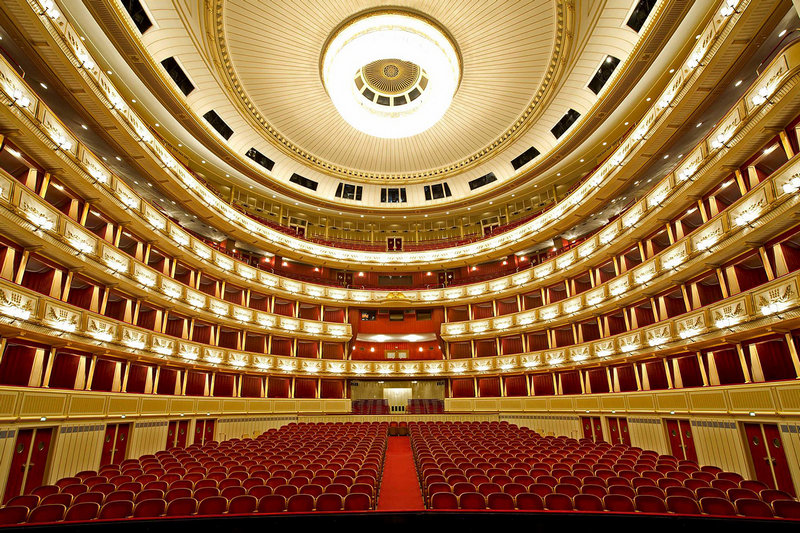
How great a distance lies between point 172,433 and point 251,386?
21.0 ft

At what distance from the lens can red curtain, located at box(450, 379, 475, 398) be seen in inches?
920

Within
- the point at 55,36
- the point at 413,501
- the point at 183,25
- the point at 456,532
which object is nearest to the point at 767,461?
the point at 413,501

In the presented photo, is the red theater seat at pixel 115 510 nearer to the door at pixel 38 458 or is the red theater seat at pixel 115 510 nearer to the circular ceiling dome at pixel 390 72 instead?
the door at pixel 38 458

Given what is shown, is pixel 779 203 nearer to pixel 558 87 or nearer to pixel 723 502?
pixel 723 502

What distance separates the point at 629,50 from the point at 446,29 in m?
7.01

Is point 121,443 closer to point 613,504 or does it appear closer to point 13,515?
point 13,515

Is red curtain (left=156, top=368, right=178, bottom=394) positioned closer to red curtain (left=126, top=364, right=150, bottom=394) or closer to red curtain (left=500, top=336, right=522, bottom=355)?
red curtain (left=126, top=364, right=150, bottom=394)

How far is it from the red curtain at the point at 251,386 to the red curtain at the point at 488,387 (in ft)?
38.7

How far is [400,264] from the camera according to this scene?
2619 cm

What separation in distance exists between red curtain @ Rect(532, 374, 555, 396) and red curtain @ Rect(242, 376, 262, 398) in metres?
14.0

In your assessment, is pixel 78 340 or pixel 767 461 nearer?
pixel 767 461

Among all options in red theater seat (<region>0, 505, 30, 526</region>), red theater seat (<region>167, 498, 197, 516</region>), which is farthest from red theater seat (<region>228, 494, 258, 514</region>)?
red theater seat (<region>0, 505, 30, 526</region>)

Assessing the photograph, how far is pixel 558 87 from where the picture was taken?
18.2 m

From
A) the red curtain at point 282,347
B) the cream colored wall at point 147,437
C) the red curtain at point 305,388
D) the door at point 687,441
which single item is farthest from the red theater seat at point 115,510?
the red curtain at point 282,347
